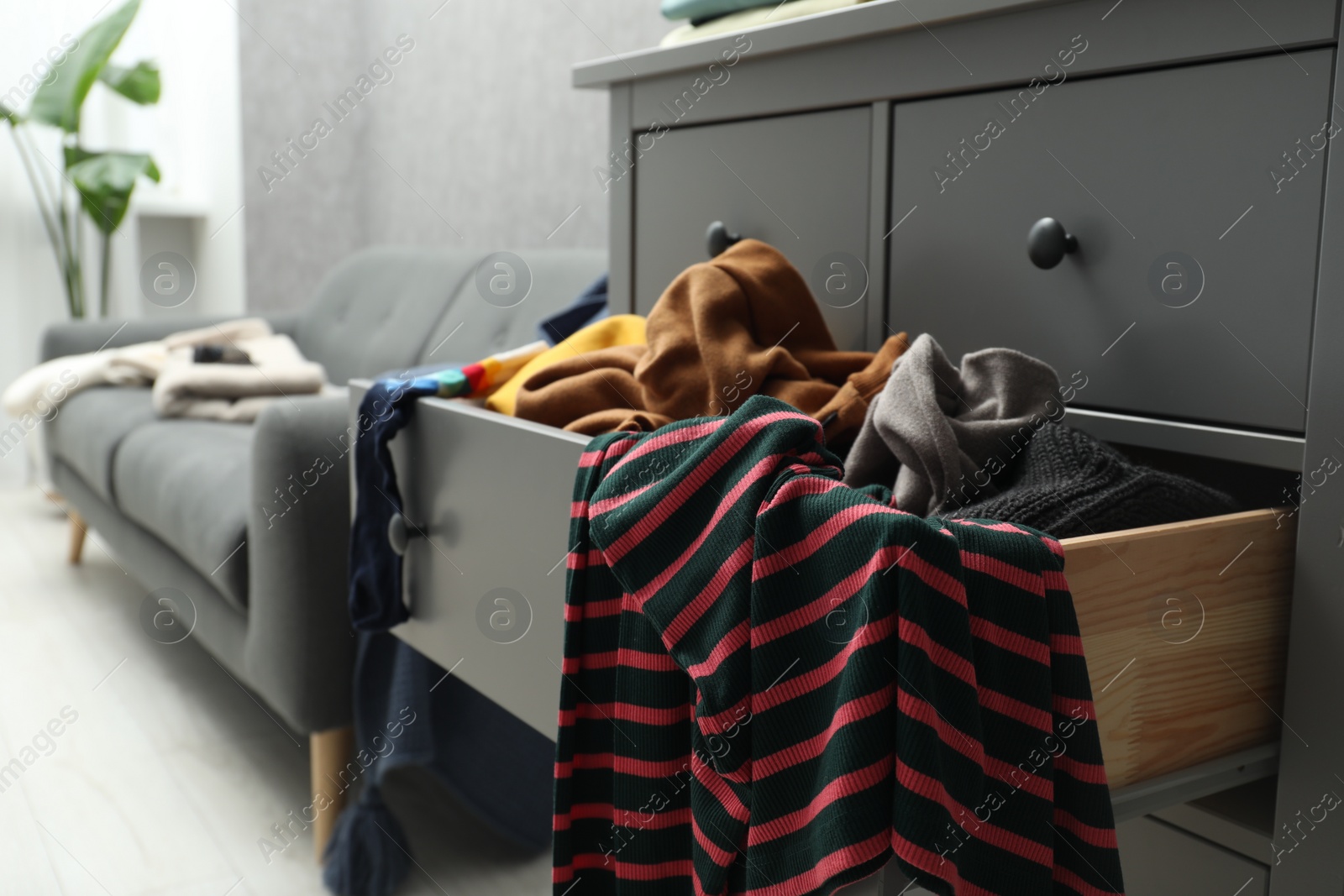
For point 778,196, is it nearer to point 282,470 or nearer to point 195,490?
point 282,470

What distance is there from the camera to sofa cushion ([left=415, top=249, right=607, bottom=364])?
70.3 inches

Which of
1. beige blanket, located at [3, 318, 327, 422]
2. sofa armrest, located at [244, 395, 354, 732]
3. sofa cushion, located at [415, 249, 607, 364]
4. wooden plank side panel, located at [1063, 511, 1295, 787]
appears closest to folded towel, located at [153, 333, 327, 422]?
beige blanket, located at [3, 318, 327, 422]

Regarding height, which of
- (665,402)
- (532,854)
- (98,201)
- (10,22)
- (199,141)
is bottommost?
(532,854)

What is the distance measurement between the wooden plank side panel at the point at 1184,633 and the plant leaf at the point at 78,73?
307cm

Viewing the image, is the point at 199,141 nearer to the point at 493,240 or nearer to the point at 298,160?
the point at 298,160

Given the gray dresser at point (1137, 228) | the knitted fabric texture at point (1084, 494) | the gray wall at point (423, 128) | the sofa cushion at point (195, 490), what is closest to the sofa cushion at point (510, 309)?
the gray wall at point (423, 128)

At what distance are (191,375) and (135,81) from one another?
131 cm

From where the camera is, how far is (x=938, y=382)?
65cm

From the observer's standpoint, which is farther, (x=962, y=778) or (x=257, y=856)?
(x=257, y=856)

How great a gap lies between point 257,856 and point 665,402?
0.88 meters

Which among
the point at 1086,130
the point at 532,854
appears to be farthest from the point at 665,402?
the point at 532,854

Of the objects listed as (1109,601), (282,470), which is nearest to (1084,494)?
(1109,601)

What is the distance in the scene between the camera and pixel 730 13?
902 mm

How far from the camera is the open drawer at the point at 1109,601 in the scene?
1.68 feet
